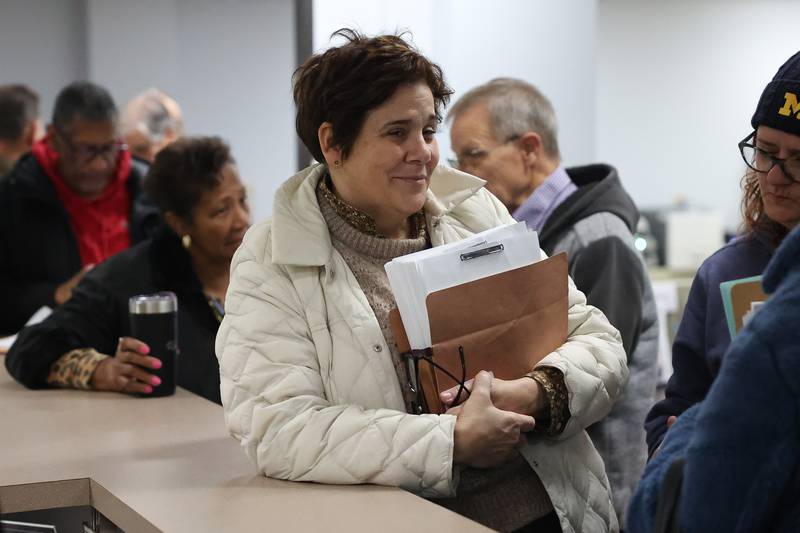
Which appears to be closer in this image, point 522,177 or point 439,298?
point 439,298

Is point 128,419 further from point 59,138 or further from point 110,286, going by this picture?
point 59,138

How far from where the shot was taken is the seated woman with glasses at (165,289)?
2693 mm

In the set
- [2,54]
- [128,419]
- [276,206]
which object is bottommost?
[128,419]

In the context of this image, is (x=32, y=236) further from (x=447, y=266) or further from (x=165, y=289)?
(x=447, y=266)

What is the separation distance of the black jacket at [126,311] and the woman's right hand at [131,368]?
178 mm

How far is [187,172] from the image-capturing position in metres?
2.92

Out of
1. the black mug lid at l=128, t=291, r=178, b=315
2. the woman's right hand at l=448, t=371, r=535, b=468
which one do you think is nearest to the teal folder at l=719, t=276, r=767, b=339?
the woman's right hand at l=448, t=371, r=535, b=468

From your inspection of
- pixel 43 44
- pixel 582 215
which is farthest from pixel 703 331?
pixel 43 44

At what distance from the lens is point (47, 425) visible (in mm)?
2365

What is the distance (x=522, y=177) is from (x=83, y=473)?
1433 mm

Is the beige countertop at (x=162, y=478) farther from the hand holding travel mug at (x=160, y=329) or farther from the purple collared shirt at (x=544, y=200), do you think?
the purple collared shirt at (x=544, y=200)

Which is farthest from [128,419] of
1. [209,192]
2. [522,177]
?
[522,177]

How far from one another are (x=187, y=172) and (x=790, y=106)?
1.71 metres

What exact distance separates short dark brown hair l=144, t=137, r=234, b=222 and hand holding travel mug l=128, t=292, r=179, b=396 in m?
0.35
